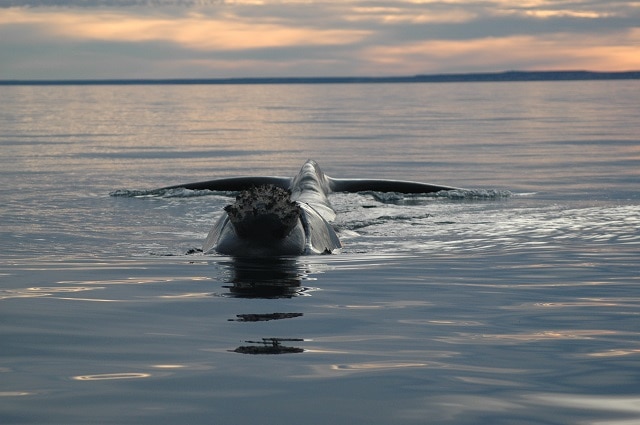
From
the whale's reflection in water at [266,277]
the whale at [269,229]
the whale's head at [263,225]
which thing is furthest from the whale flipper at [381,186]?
the whale's reflection in water at [266,277]

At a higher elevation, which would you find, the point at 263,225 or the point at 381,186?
the point at 263,225

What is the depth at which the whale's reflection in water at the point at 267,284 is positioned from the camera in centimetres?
691

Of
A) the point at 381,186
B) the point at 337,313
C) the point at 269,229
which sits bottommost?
the point at 381,186

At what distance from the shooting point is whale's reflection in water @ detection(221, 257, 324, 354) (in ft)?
22.7

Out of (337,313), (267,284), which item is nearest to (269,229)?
(267,284)

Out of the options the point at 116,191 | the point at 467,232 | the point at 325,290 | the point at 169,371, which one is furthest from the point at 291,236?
the point at 116,191

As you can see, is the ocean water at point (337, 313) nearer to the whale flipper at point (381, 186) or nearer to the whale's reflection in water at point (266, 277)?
the whale's reflection in water at point (266, 277)

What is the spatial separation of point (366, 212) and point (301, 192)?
130 cm

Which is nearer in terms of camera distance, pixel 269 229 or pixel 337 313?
pixel 337 313

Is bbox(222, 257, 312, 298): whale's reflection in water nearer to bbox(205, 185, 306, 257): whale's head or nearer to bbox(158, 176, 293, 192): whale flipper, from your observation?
bbox(205, 185, 306, 257): whale's head

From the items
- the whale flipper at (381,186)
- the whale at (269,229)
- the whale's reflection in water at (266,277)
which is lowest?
the whale flipper at (381,186)

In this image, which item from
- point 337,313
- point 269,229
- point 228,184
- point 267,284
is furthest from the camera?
point 228,184

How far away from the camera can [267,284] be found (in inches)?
382

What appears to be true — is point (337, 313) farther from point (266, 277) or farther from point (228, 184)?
point (228, 184)
